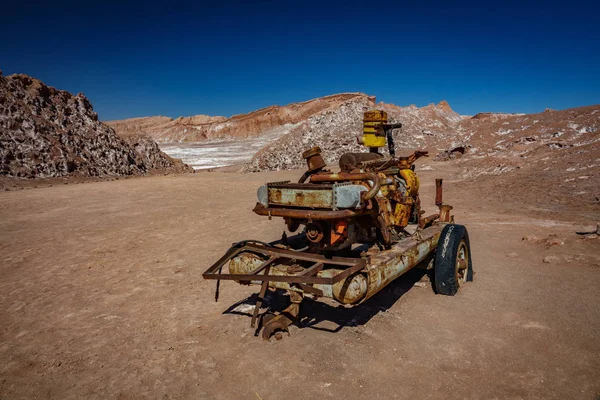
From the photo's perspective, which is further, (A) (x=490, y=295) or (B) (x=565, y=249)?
(B) (x=565, y=249)

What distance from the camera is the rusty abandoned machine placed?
12.5 ft

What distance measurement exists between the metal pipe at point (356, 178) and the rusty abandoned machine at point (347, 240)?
1 centimetres

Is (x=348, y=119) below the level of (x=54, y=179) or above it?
above

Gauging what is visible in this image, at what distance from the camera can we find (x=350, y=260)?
4102mm

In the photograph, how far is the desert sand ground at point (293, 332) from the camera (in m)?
3.31

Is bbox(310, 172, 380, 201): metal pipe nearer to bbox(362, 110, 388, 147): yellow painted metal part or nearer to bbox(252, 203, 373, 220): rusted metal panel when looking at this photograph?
bbox(252, 203, 373, 220): rusted metal panel

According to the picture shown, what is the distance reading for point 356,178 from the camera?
14.0ft

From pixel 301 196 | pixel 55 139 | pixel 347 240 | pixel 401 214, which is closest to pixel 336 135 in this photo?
pixel 55 139

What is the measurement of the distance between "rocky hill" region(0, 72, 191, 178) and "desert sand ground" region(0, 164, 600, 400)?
17.2 m

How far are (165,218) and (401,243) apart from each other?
334 inches

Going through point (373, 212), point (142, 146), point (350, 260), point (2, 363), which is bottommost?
point (2, 363)

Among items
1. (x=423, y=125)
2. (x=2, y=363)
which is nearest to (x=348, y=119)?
(x=423, y=125)

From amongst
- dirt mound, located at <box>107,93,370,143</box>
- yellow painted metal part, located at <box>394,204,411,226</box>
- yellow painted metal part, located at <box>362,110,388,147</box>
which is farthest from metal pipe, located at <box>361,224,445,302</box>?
dirt mound, located at <box>107,93,370,143</box>

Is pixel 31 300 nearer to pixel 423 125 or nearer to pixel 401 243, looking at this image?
pixel 401 243
